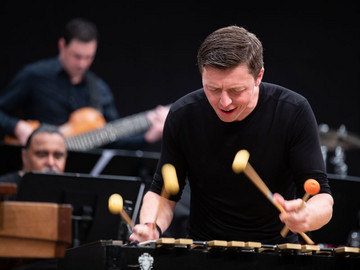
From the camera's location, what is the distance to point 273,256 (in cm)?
237

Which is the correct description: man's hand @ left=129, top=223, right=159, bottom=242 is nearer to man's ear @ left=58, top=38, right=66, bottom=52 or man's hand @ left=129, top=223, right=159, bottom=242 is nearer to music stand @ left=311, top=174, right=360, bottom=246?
music stand @ left=311, top=174, right=360, bottom=246

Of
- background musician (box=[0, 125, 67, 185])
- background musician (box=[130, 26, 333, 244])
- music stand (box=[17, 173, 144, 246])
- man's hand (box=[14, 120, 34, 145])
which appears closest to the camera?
background musician (box=[130, 26, 333, 244])

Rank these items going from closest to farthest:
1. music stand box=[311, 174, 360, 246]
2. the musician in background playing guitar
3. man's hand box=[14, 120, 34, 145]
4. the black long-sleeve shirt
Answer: the black long-sleeve shirt → music stand box=[311, 174, 360, 246] → man's hand box=[14, 120, 34, 145] → the musician in background playing guitar

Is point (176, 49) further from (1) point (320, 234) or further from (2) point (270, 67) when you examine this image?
(1) point (320, 234)

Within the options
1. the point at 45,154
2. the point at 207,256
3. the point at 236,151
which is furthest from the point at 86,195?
the point at 207,256

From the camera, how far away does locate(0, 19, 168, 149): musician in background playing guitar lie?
219 inches

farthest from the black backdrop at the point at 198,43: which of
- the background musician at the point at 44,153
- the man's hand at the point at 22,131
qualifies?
the background musician at the point at 44,153

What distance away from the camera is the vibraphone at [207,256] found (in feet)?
7.27

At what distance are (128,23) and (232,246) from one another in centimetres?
442

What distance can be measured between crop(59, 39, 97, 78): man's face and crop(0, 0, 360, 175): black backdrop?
63 centimetres

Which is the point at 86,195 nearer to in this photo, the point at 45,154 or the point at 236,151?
the point at 45,154

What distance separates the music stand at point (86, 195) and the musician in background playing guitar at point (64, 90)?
1.94m

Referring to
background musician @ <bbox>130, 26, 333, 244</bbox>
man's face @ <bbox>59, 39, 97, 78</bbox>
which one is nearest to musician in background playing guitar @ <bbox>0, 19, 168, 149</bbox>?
man's face @ <bbox>59, 39, 97, 78</bbox>

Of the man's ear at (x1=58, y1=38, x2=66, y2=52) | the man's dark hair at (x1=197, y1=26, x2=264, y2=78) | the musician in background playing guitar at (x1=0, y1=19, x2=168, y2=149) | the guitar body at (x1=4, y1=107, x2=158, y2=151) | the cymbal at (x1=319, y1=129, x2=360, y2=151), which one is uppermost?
the man's ear at (x1=58, y1=38, x2=66, y2=52)
